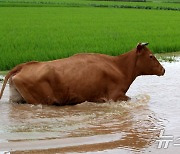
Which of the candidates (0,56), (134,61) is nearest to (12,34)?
(0,56)

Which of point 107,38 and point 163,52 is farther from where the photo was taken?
point 107,38

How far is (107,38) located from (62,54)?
4315 mm

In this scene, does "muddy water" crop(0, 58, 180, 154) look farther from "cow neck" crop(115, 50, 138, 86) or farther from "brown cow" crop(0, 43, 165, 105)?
"cow neck" crop(115, 50, 138, 86)

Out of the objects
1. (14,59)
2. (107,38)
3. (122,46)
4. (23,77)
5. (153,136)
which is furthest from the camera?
(107,38)

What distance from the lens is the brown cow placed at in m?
6.72

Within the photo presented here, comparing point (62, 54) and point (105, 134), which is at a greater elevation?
point (105, 134)

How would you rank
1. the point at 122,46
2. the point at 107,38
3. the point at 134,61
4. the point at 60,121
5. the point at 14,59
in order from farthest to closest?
the point at 107,38
the point at 122,46
the point at 14,59
the point at 134,61
the point at 60,121

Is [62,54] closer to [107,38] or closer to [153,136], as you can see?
[107,38]

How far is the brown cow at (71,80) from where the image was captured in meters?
6.72

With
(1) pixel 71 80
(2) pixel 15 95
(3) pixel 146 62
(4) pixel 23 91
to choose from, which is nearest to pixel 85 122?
(1) pixel 71 80

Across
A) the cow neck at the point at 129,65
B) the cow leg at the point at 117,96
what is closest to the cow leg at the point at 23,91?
the cow leg at the point at 117,96

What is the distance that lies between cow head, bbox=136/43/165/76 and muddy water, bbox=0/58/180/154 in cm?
37

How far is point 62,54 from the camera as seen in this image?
1119 centimetres

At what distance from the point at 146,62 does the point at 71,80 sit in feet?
4.10
